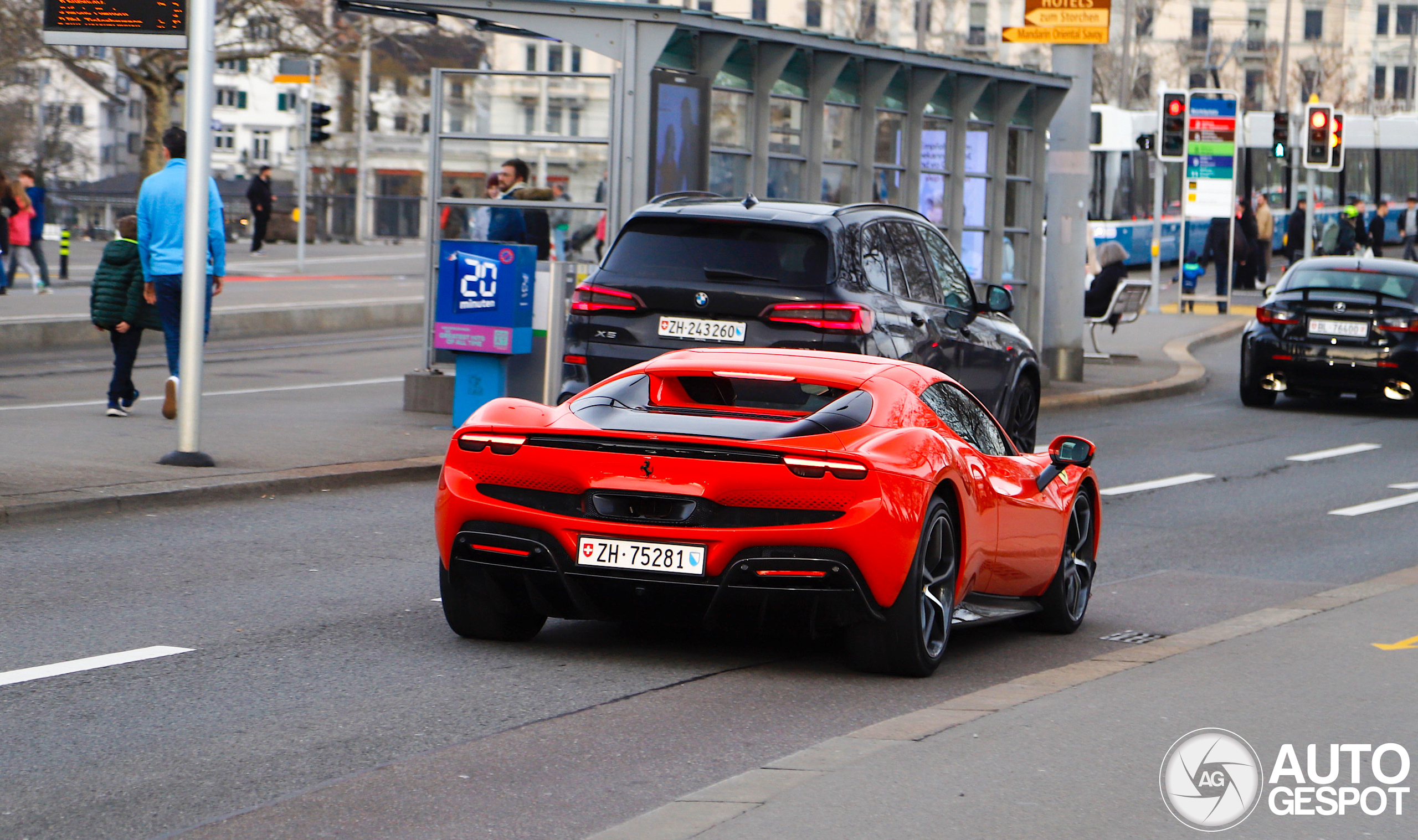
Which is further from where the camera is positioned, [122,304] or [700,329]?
[122,304]

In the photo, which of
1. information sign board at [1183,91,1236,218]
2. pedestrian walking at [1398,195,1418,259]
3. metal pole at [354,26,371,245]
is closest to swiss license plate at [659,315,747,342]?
information sign board at [1183,91,1236,218]

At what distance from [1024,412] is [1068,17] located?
7.58 meters

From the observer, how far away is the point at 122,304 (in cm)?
1460

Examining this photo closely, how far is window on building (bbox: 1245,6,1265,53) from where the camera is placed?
112 meters

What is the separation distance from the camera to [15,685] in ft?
21.0

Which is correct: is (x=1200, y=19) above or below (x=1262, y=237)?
above

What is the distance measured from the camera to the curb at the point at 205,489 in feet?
33.3

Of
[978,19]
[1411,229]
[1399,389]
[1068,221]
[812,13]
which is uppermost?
[978,19]

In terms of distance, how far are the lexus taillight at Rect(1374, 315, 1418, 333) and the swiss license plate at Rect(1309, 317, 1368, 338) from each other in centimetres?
15

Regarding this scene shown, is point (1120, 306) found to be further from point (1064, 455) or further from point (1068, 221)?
point (1064, 455)

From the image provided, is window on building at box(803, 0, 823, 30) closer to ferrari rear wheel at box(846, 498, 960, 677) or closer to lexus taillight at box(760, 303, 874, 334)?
lexus taillight at box(760, 303, 874, 334)

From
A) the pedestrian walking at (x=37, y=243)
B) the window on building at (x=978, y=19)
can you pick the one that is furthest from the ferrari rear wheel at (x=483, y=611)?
the window on building at (x=978, y=19)

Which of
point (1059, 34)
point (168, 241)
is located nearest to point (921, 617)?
point (168, 241)

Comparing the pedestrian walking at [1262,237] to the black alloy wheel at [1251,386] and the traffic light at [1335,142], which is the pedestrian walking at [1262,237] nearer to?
the traffic light at [1335,142]
